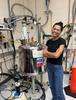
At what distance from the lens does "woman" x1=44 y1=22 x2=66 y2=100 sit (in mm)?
2471

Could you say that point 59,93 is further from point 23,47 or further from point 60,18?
point 60,18

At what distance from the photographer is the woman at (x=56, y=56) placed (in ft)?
8.11

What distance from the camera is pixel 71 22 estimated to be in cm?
350

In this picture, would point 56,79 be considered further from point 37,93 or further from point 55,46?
point 37,93

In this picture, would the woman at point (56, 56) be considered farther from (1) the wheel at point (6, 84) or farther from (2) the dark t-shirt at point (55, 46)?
(1) the wheel at point (6, 84)

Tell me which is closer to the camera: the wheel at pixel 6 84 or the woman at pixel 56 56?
the woman at pixel 56 56

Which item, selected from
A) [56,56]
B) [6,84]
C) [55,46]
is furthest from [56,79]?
[6,84]

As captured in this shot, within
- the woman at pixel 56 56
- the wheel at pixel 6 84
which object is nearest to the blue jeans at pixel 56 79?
the woman at pixel 56 56

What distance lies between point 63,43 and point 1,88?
1582 millimetres

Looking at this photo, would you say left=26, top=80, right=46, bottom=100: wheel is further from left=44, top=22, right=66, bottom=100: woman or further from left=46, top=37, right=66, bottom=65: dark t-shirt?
left=46, top=37, right=66, bottom=65: dark t-shirt

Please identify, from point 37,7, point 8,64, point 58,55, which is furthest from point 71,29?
point 8,64

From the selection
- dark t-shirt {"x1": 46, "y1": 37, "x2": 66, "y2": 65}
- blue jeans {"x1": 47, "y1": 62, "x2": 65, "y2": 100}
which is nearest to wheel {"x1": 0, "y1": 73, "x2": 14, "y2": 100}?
blue jeans {"x1": 47, "y1": 62, "x2": 65, "y2": 100}

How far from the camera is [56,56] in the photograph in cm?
239

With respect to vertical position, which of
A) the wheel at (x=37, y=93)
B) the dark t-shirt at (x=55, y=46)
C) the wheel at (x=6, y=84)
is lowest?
the wheel at (x=37, y=93)
